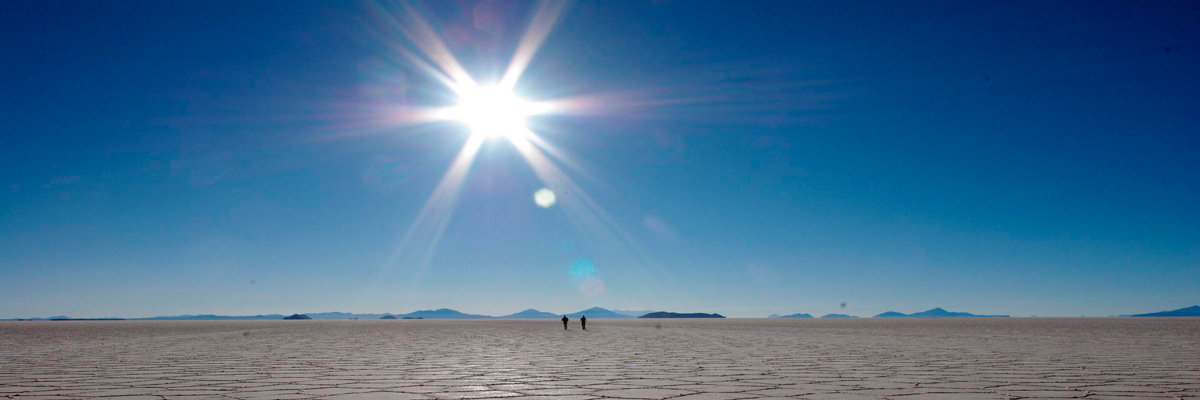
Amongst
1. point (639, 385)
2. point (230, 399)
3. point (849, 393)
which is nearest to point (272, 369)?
point (230, 399)

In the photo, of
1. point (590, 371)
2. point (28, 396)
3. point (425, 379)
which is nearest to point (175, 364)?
point (28, 396)

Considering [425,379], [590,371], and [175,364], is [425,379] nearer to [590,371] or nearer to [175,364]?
[590,371]

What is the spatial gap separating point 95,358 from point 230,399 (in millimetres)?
7912

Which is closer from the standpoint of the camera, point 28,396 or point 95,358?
point 28,396

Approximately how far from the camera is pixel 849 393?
6512 millimetres

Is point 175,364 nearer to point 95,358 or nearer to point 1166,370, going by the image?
→ point 95,358

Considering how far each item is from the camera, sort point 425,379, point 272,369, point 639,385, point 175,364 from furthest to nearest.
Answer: point 175,364 < point 272,369 < point 425,379 < point 639,385

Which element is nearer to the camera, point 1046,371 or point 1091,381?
point 1091,381

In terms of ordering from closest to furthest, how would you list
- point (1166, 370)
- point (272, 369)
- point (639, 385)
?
point (639, 385) → point (1166, 370) → point (272, 369)

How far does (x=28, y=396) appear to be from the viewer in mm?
6426

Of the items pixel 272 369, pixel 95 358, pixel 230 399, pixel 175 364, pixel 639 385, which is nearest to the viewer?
pixel 230 399

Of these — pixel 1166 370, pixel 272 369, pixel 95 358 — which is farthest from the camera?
pixel 95 358

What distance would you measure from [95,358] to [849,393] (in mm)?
12262

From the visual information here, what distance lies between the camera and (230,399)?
6234 millimetres
